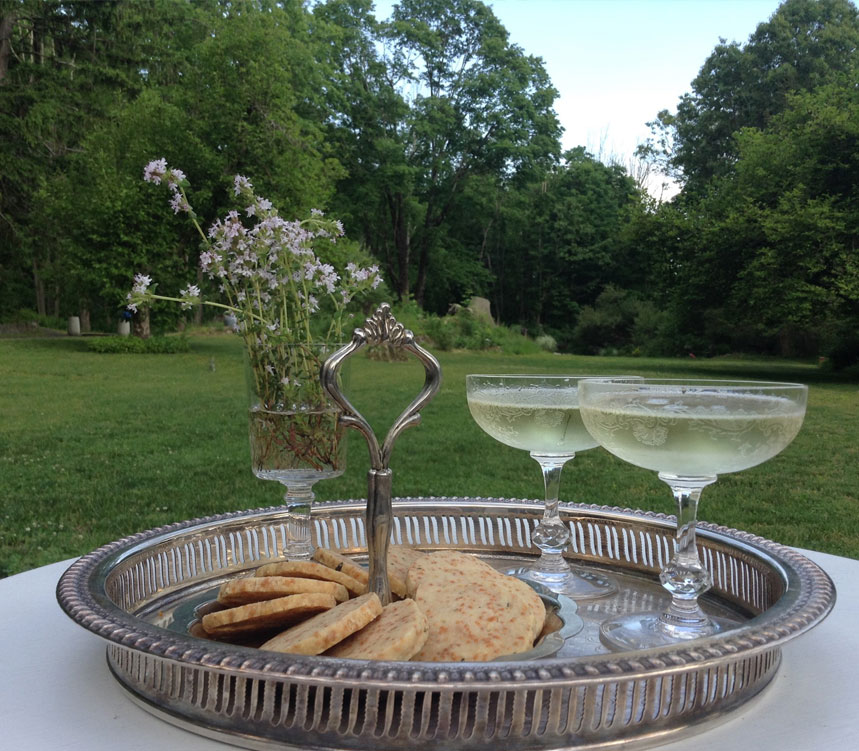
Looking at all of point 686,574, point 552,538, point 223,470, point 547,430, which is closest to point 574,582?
point 552,538

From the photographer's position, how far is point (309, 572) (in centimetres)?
116

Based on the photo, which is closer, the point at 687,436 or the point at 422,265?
the point at 687,436

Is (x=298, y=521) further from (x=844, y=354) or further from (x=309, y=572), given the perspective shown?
(x=844, y=354)

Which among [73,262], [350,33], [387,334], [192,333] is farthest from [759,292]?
[350,33]

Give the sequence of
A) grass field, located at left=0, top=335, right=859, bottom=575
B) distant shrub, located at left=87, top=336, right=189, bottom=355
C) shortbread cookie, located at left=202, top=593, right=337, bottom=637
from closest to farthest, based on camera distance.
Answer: shortbread cookie, located at left=202, top=593, right=337, bottom=637 < grass field, located at left=0, top=335, right=859, bottom=575 < distant shrub, located at left=87, top=336, right=189, bottom=355

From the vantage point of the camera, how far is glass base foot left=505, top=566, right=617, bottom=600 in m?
1.46

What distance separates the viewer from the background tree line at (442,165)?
16.1 metres

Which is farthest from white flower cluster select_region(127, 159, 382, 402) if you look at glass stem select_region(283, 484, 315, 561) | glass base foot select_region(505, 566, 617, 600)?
glass base foot select_region(505, 566, 617, 600)

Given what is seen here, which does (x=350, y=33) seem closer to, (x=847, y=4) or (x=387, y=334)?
(x=847, y=4)

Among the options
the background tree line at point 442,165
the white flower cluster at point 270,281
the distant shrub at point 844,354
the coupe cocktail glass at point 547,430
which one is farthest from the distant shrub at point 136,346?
the coupe cocktail glass at point 547,430

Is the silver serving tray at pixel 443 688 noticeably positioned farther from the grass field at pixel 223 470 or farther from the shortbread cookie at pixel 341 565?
the grass field at pixel 223 470

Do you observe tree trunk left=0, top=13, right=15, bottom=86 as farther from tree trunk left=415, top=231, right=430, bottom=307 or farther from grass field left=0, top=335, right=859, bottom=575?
tree trunk left=415, top=231, right=430, bottom=307

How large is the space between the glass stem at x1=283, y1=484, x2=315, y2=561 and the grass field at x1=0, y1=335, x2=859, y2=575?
9.00 ft

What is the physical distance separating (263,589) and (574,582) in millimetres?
686
